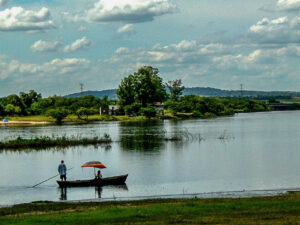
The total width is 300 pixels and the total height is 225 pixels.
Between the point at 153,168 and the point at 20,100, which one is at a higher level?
the point at 20,100

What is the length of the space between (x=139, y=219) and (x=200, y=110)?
178251 mm

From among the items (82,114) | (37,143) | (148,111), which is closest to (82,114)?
(82,114)

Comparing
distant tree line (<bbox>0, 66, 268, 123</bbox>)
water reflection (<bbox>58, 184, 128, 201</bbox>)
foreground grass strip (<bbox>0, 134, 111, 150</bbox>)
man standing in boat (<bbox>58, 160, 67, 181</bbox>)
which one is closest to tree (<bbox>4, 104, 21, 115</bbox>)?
distant tree line (<bbox>0, 66, 268, 123</bbox>)

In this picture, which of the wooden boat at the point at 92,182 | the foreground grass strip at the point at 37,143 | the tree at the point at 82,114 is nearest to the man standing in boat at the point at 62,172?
the wooden boat at the point at 92,182

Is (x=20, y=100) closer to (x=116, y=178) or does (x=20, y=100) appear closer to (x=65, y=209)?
(x=116, y=178)

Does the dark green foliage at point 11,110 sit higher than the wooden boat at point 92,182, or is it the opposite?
the dark green foliage at point 11,110

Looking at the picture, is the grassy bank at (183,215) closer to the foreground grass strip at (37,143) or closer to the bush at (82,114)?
the foreground grass strip at (37,143)

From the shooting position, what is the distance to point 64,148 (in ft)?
223

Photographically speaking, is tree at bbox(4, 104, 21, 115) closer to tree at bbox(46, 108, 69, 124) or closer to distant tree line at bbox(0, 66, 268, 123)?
distant tree line at bbox(0, 66, 268, 123)

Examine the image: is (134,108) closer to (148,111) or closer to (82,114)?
(148,111)

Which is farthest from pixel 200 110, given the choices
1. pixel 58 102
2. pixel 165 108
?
pixel 58 102

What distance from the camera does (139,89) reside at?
167m

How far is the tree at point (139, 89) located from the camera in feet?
547

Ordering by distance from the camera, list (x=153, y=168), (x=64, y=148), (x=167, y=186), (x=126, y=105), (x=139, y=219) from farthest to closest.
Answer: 1. (x=126, y=105)
2. (x=64, y=148)
3. (x=153, y=168)
4. (x=167, y=186)
5. (x=139, y=219)
